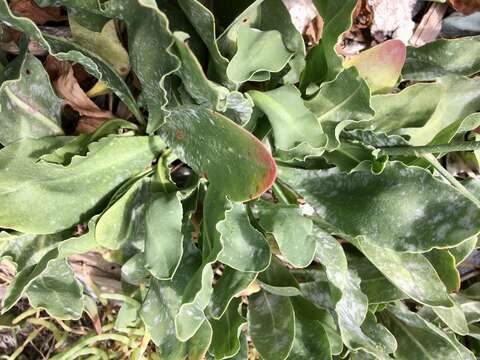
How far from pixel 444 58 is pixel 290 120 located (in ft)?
0.85

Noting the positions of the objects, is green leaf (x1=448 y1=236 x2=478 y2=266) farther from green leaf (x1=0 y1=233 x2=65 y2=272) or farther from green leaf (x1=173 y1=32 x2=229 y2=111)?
green leaf (x1=0 y1=233 x2=65 y2=272)

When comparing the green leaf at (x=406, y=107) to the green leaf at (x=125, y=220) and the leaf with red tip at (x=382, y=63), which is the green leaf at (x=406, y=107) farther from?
the green leaf at (x=125, y=220)

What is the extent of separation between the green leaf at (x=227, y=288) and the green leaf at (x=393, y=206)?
0.13 metres

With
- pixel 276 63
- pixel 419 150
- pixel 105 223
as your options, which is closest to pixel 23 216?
pixel 105 223

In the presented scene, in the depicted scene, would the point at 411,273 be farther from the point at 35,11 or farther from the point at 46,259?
A: the point at 35,11

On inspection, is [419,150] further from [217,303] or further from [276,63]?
[217,303]

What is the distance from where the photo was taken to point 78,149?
2.38 feet

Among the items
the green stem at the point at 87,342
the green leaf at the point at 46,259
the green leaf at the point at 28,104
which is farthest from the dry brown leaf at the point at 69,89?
the green stem at the point at 87,342

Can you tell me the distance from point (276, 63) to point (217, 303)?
31 centimetres

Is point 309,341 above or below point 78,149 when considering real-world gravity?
below

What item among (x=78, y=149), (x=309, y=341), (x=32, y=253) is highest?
(x=78, y=149)

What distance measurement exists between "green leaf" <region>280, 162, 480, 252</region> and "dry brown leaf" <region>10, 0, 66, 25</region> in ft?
1.15

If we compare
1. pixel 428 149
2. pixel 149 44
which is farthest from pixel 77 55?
pixel 428 149

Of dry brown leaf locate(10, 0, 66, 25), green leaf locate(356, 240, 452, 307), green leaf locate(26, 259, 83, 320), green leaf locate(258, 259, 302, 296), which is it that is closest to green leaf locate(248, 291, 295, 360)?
green leaf locate(258, 259, 302, 296)
